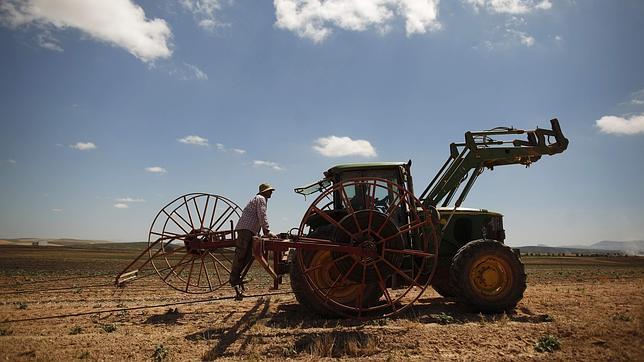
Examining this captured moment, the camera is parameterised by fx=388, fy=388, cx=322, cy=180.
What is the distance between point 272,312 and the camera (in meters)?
8.57

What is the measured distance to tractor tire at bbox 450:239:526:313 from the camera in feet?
25.5

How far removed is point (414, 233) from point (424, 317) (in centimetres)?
172

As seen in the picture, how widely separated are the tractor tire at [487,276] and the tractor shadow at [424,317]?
253mm

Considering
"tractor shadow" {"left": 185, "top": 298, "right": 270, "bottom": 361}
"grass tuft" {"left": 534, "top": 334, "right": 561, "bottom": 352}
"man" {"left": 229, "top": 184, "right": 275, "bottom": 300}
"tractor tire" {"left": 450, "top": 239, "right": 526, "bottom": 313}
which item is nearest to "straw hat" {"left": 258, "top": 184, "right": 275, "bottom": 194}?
"man" {"left": 229, "top": 184, "right": 275, "bottom": 300}

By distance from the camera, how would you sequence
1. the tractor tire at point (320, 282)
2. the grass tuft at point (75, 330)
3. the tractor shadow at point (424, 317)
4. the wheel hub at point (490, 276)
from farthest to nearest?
the wheel hub at point (490, 276) → the tractor tire at point (320, 282) → the tractor shadow at point (424, 317) → the grass tuft at point (75, 330)

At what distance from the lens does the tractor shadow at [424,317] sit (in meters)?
7.25

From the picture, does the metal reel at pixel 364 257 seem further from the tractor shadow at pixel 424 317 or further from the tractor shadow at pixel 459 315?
the tractor shadow at pixel 459 315

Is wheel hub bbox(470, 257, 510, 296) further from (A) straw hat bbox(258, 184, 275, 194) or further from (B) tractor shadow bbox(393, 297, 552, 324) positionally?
(A) straw hat bbox(258, 184, 275, 194)

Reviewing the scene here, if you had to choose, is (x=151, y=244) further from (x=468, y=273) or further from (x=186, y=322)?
(x=468, y=273)

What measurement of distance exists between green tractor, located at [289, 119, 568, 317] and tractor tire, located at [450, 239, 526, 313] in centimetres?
2

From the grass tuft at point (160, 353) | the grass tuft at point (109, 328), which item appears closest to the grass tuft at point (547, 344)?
the grass tuft at point (160, 353)

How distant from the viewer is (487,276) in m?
7.97

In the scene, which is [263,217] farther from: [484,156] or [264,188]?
[484,156]

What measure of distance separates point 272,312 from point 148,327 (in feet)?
8.22
